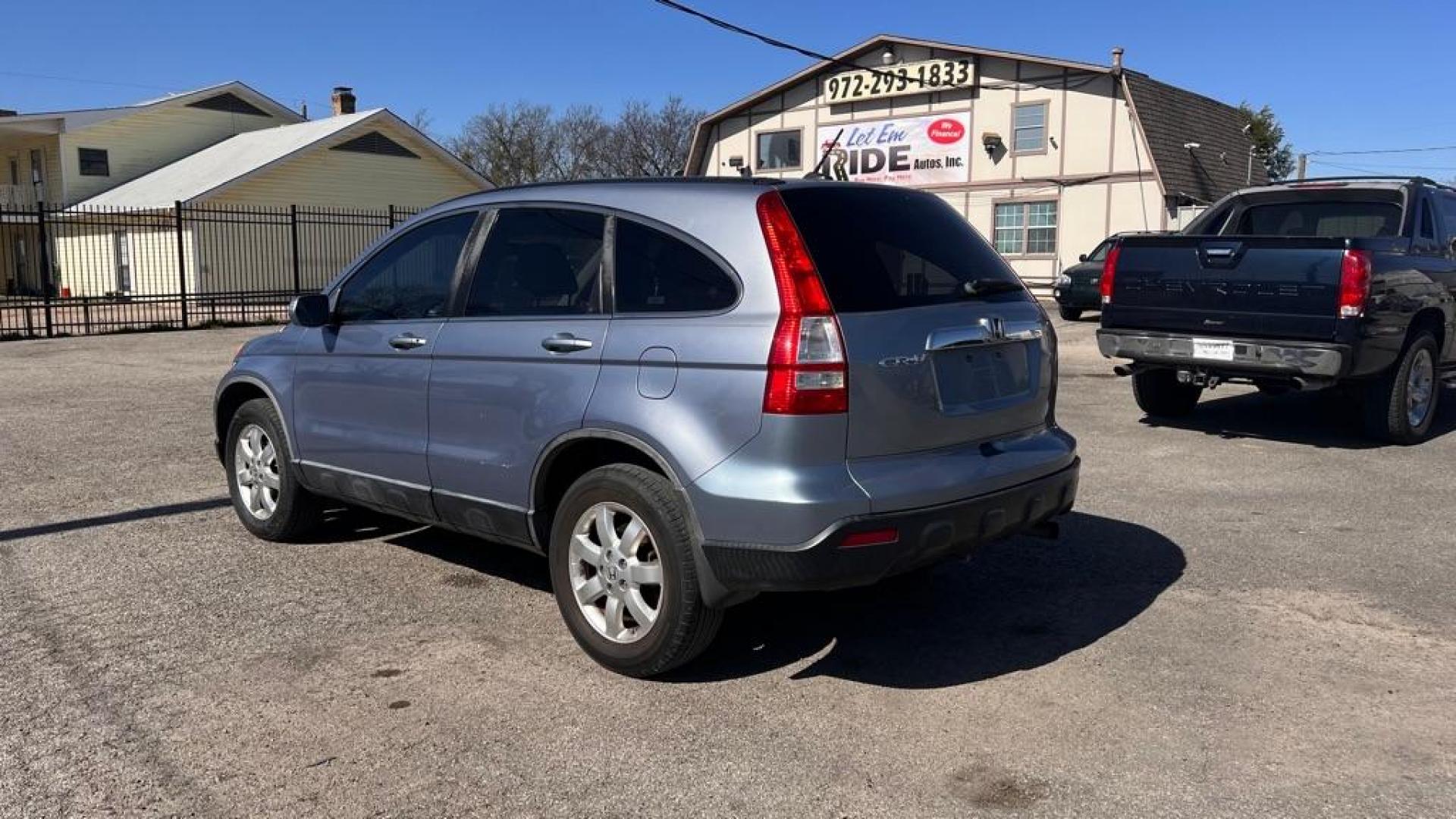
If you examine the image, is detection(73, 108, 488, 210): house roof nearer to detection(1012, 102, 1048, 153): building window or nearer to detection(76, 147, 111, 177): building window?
detection(76, 147, 111, 177): building window

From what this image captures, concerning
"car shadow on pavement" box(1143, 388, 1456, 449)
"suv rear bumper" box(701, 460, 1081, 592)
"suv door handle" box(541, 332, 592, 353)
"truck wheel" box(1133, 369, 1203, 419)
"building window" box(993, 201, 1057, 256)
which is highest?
"building window" box(993, 201, 1057, 256)

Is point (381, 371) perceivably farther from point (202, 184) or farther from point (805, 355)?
point (202, 184)

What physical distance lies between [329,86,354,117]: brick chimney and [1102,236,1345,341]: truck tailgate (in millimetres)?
36223

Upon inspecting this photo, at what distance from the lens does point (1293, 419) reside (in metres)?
9.80

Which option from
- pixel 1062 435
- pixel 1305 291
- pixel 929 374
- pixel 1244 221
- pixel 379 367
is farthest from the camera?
pixel 1244 221

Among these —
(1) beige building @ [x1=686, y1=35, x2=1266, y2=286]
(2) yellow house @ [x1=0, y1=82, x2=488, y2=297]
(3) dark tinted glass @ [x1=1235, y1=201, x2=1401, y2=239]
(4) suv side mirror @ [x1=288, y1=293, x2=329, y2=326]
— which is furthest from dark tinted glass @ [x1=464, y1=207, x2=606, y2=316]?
(2) yellow house @ [x1=0, y1=82, x2=488, y2=297]

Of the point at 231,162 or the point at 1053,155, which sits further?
the point at 231,162

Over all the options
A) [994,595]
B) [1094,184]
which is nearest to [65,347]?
[994,595]

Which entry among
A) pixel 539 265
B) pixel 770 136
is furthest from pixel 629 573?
pixel 770 136

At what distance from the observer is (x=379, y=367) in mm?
4938

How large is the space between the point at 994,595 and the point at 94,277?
3456 cm

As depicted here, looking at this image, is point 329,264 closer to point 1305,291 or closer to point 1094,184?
point 1094,184

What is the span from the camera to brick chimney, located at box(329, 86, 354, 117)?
130 ft

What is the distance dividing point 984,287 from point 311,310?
120 inches
